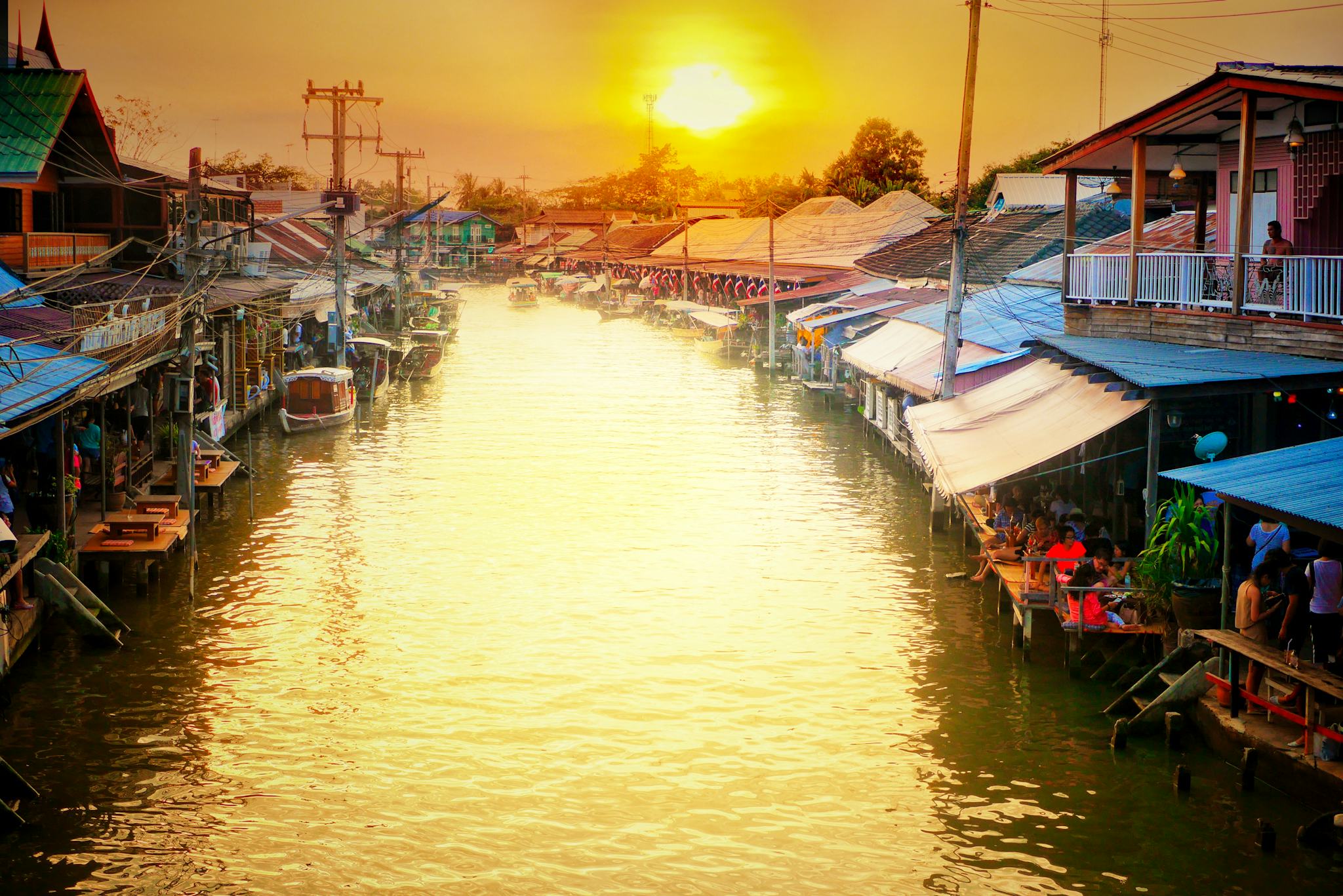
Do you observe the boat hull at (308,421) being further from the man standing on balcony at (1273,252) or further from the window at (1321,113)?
the window at (1321,113)

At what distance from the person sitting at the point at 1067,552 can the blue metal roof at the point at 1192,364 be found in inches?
79.4


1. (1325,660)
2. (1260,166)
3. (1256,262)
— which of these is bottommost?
(1325,660)

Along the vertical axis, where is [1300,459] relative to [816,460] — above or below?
above

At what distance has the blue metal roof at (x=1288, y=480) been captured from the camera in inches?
410

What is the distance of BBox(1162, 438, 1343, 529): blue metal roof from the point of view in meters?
10.4

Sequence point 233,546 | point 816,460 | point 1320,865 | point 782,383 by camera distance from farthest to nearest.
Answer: point 782,383
point 816,460
point 233,546
point 1320,865

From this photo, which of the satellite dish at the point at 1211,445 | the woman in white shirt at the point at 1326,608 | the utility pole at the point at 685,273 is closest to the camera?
the woman in white shirt at the point at 1326,608

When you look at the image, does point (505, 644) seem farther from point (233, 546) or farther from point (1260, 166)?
point (1260, 166)

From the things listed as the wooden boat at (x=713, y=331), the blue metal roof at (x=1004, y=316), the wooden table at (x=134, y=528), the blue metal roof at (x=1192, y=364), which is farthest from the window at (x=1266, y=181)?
the wooden boat at (x=713, y=331)

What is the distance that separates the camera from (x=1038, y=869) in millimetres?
10586

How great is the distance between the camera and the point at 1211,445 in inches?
579

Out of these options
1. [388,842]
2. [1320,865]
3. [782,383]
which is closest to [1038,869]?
[1320,865]

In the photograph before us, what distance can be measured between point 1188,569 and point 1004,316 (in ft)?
49.4

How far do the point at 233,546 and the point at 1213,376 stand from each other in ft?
49.8
